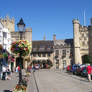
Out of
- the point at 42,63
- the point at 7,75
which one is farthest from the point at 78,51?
the point at 7,75

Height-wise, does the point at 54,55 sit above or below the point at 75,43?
below

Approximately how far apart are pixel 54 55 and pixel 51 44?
4.71 m

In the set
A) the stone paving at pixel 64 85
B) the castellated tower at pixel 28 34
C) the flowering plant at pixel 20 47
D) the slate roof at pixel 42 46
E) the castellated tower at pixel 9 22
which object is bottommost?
the stone paving at pixel 64 85

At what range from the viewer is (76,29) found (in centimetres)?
5928

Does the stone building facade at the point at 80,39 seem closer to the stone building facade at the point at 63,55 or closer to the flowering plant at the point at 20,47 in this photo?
the stone building facade at the point at 63,55

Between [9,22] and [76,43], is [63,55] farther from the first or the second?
[9,22]

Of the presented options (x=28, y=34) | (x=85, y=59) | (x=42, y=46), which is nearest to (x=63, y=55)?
(x=85, y=59)

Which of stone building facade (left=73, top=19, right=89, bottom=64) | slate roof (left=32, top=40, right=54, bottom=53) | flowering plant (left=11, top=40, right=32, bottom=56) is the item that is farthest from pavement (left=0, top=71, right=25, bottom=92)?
slate roof (left=32, top=40, right=54, bottom=53)

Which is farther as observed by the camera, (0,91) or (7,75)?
(7,75)

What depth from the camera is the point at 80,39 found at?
5925 cm

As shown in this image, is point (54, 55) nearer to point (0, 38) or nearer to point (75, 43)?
point (75, 43)

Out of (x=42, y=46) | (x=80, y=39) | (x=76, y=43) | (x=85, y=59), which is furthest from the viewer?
(x=42, y=46)

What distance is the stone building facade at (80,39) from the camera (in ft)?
190

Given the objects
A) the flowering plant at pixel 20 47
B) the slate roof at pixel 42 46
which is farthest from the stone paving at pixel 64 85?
the slate roof at pixel 42 46
